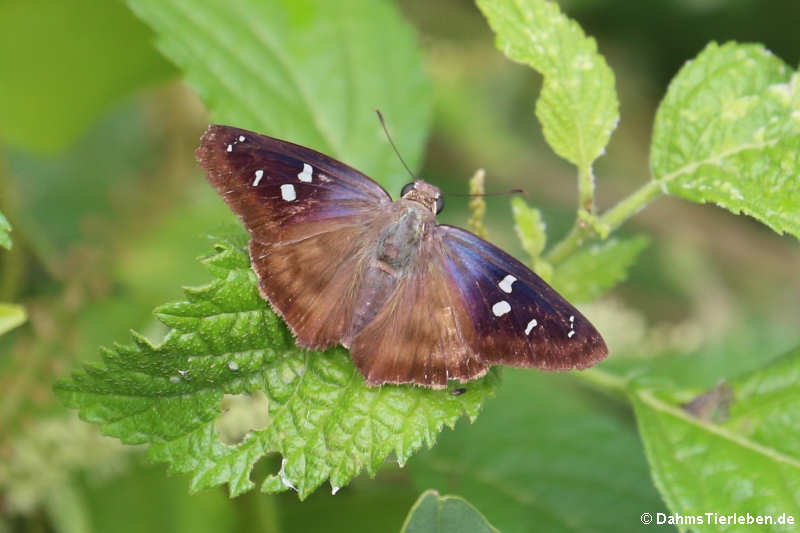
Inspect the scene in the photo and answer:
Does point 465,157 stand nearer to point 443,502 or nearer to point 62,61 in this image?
point 62,61

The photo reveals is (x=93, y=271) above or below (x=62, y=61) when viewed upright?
below

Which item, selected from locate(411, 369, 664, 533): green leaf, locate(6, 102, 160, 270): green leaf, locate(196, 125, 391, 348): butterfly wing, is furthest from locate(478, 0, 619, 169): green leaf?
locate(6, 102, 160, 270): green leaf

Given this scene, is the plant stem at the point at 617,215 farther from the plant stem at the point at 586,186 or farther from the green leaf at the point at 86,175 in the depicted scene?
the green leaf at the point at 86,175

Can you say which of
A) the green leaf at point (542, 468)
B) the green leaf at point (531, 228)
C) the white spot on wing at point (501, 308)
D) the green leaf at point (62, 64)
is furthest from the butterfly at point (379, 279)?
the green leaf at point (62, 64)

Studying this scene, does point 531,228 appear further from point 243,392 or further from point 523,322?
point 243,392

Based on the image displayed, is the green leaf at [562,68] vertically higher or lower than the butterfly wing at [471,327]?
higher

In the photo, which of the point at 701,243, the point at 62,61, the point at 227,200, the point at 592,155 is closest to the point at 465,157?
the point at 701,243
